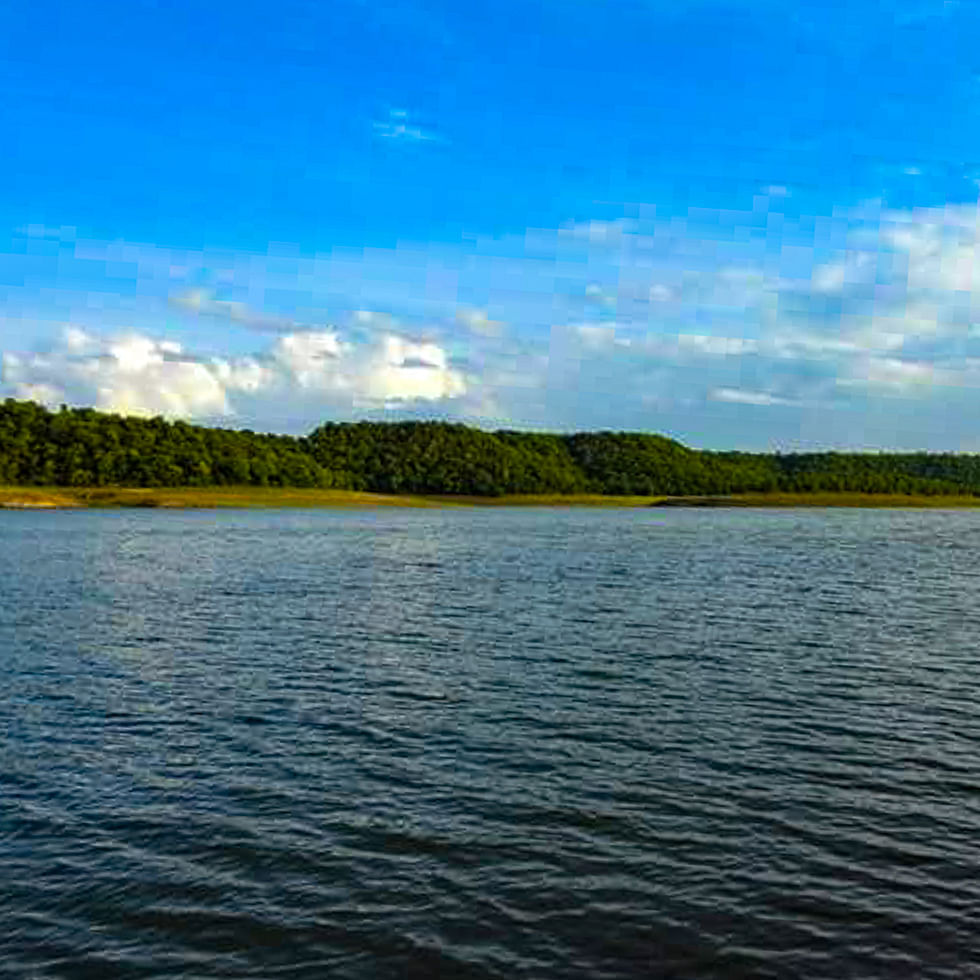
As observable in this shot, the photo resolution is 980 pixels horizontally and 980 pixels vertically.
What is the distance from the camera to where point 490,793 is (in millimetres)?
24500

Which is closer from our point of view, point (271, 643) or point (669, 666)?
point (669, 666)

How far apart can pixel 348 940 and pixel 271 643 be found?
29.5 meters

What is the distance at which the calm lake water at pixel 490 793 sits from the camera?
675 inches

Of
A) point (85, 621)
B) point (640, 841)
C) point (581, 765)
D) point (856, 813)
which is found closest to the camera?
point (640, 841)

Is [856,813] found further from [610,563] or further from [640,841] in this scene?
[610,563]

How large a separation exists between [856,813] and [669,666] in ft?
56.5

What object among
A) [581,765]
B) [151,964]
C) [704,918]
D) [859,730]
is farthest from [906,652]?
[151,964]

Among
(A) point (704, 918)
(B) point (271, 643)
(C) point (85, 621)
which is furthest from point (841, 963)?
(C) point (85, 621)

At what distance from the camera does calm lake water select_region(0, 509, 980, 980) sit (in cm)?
1714

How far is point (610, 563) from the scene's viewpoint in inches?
3536

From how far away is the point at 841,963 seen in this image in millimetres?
16250

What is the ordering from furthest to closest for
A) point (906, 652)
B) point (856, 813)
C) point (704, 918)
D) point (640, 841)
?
point (906, 652)
point (856, 813)
point (640, 841)
point (704, 918)

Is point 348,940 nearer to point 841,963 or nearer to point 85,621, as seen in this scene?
point 841,963

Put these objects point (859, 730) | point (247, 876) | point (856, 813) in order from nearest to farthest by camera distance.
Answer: point (247, 876) < point (856, 813) < point (859, 730)
